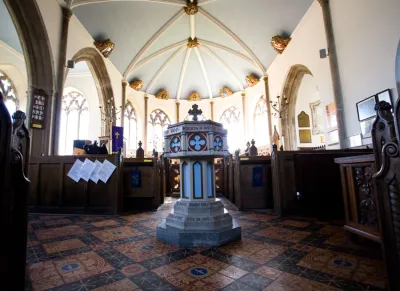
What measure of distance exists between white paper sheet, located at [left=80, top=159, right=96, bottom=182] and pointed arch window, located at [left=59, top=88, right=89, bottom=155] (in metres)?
8.74

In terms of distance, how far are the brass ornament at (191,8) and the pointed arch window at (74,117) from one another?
681 cm

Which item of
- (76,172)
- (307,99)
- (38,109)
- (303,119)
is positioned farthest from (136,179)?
(307,99)

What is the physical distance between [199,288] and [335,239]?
1.58 m

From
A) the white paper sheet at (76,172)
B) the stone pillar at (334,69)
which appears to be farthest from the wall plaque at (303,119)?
the white paper sheet at (76,172)

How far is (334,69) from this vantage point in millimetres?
5863

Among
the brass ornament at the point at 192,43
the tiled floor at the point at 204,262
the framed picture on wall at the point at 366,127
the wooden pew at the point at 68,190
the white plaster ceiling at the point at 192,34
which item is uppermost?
the brass ornament at the point at 192,43

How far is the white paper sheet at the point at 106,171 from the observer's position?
379 centimetres

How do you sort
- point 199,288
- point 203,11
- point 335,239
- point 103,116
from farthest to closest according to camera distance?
point 103,116 → point 203,11 → point 335,239 → point 199,288

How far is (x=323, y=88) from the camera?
6562mm

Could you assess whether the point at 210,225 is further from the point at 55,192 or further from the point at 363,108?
the point at 363,108

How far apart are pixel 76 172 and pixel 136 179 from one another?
1.01 metres

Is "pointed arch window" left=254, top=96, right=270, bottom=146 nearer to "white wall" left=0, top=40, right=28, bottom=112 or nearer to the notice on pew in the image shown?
the notice on pew

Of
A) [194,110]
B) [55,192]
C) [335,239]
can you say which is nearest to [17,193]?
[194,110]

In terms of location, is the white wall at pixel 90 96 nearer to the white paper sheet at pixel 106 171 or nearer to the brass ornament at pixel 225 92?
the brass ornament at pixel 225 92
